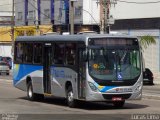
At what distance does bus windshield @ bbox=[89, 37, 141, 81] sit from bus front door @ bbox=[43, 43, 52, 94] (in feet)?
11.4

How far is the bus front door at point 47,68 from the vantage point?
2329cm

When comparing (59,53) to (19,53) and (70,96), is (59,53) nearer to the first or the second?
(70,96)

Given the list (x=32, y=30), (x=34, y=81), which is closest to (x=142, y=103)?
(x=34, y=81)

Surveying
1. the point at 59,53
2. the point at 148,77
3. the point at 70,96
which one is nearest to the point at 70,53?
Answer: the point at 59,53

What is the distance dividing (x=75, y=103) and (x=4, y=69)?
3600 centimetres

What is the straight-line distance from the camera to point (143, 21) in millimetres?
54094

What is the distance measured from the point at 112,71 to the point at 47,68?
406 cm

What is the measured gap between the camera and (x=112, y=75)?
20203 mm

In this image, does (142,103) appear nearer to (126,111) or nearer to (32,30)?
(126,111)

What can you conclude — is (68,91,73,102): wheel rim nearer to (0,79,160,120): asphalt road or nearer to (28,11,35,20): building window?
(0,79,160,120): asphalt road

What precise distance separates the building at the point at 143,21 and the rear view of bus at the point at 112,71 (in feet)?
102

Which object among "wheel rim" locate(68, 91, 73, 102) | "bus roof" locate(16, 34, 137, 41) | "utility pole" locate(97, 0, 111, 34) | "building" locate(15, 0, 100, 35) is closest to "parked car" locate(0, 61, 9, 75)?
"building" locate(15, 0, 100, 35)

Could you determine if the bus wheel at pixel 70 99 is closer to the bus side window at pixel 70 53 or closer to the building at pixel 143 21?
the bus side window at pixel 70 53

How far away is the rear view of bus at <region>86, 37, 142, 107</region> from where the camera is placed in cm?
2006
